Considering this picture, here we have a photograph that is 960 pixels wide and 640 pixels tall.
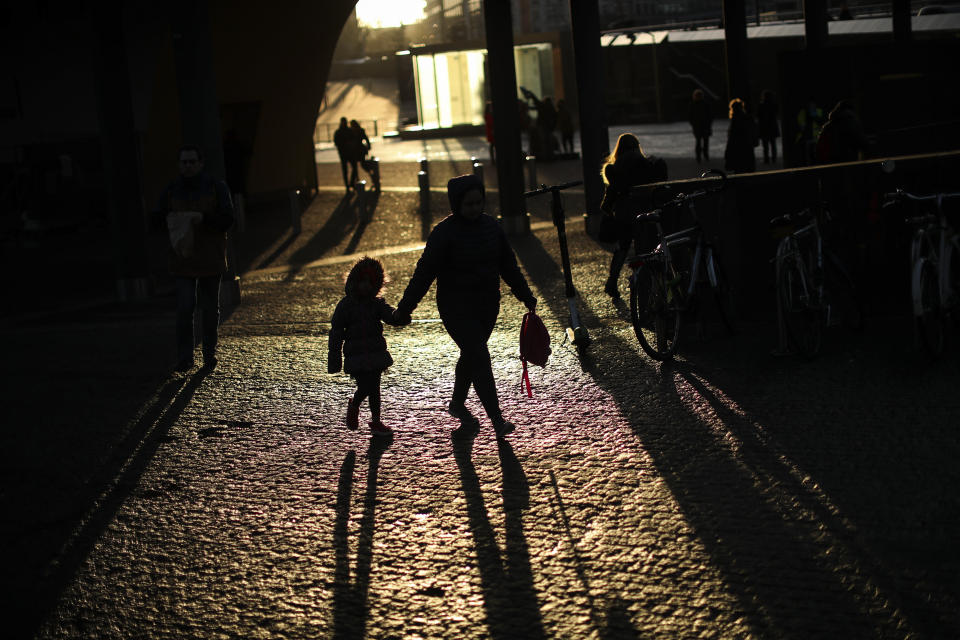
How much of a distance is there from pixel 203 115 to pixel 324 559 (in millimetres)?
9287

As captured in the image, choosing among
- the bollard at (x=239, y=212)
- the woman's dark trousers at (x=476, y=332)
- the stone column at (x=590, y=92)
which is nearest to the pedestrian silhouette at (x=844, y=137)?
the stone column at (x=590, y=92)

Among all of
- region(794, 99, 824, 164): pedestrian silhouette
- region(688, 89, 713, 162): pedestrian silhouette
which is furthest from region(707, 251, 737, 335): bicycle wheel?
region(688, 89, 713, 162): pedestrian silhouette

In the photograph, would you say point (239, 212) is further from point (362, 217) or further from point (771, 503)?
point (771, 503)

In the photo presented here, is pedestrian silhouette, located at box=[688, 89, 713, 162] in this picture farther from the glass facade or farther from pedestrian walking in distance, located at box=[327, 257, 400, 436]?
the glass facade

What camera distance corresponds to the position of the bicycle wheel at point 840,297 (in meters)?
8.70

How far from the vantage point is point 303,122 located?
28734mm

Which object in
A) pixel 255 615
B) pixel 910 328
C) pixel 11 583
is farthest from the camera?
pixel 910 328

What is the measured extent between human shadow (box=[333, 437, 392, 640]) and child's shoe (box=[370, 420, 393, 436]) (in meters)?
0.31

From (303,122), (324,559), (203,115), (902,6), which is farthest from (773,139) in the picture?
(324,559)

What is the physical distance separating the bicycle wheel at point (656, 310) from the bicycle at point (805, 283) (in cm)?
71

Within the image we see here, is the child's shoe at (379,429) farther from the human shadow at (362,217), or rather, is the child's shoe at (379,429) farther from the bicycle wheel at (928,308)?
A: the human shadow at (362,217)

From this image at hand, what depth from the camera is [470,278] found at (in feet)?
23.3

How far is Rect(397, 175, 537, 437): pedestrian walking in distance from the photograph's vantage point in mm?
7027

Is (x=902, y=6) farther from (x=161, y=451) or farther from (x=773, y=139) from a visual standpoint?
(x=161, y=451)
